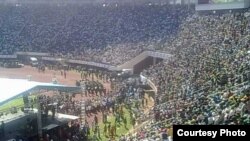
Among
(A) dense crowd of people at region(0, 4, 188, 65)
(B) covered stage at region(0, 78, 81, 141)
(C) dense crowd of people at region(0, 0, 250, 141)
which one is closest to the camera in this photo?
(C) dense crowd of people at region(0, 0, 250, 141)

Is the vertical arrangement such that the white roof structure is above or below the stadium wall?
below

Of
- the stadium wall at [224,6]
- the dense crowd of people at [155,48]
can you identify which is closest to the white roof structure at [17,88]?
the dense crowd of people at [155,48]

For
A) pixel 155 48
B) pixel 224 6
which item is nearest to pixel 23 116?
pixel 155 48

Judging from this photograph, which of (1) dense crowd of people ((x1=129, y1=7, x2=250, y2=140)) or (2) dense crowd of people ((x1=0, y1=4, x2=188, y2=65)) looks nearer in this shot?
(1) dense crowd of people ((x1=129, y1=7, x2=250, y2=140))

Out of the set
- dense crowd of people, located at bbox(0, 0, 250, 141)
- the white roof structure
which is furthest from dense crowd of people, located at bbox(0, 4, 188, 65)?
the white roof structure

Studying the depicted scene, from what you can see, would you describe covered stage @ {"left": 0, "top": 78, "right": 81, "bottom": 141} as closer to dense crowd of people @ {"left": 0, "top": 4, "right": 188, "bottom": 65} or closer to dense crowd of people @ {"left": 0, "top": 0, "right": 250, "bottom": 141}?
dense crowd of people @ {"left": 0, "top": 0, "right": 250, "bottom": 141}

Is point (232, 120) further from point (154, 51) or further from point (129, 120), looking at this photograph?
point (154, 51)

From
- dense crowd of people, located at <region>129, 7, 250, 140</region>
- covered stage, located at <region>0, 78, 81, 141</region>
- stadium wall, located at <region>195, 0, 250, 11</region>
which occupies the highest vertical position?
stadium wall, located at <region>195, 0, 250, 11</region>

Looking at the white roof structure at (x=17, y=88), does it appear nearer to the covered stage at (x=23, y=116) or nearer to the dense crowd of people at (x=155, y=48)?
the covered stage at (x=23, y=116)

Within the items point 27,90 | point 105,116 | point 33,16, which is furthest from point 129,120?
point 33,16

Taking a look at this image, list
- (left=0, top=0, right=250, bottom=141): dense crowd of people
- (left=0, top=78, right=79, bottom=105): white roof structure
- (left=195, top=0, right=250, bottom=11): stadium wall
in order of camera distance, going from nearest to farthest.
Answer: (left=0, top=0, right=250, bottom=141): dense crowd of people
(left=0, top=78, right=79, bottom=105): white roof structure
(left=195, top=0, right=250, bottom=11): stadium wall

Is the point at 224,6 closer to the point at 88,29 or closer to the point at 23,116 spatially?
the point at 88,29
